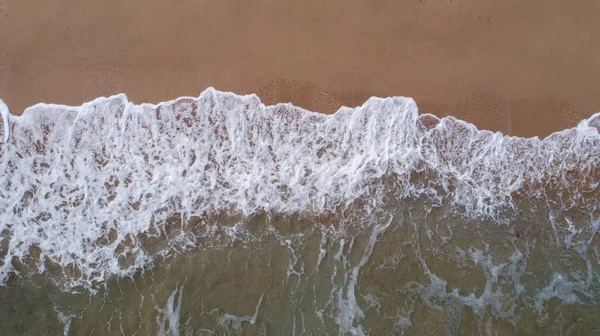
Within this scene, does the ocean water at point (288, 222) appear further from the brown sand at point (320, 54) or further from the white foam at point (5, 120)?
the brown sand at point (320, 54)

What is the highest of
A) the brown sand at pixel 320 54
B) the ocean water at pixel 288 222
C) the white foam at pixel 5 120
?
the brown sand at pixel 320 54

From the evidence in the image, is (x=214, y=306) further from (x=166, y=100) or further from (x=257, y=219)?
(x=166, y=100)

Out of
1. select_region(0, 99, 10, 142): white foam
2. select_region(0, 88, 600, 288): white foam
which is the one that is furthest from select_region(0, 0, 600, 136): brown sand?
select_region(0, 88, 600, 288): white foam

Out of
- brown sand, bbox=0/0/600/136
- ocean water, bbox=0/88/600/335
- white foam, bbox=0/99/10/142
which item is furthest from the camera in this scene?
brown sand, bbox=0/0/600/136

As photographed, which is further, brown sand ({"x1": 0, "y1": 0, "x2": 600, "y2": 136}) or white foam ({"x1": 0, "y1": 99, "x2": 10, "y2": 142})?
brown sand ({"x1": 0, "y1": 0, "x2": 600, "y2": 136})

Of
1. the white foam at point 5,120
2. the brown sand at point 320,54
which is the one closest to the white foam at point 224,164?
the white foam at point 5,120

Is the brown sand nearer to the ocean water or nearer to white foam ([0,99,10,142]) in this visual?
white foam ([0,99,10,142])

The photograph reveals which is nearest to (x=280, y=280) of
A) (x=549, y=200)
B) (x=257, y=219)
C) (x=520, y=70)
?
(x=257, y=219)
